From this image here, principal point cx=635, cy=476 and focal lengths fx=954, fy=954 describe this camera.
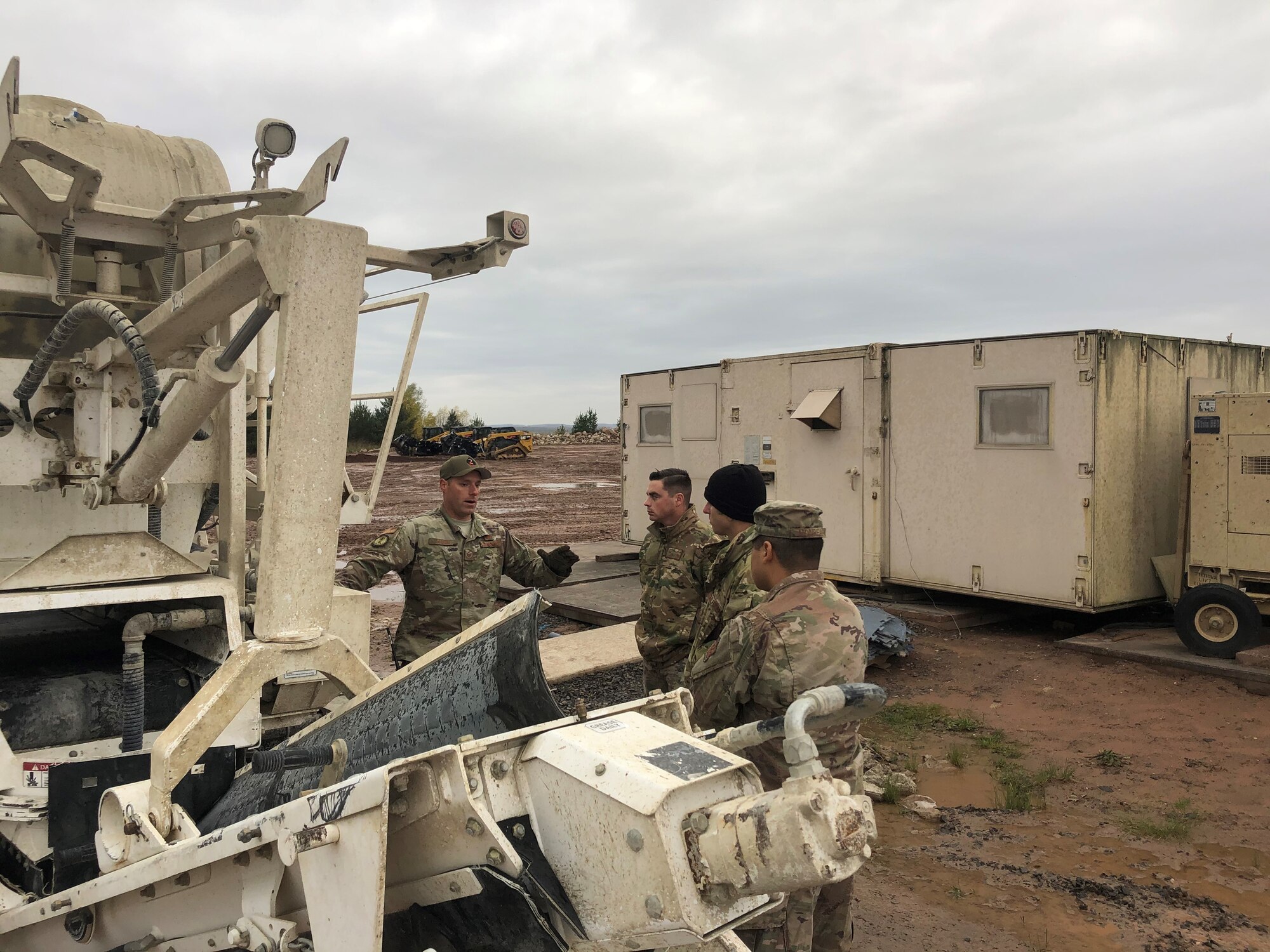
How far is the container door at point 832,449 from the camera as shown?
9.47 metres

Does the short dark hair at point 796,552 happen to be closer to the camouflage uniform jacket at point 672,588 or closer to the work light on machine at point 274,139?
the camouflage uniform jacket at point 672,588

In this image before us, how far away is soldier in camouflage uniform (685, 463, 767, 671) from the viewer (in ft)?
13.0

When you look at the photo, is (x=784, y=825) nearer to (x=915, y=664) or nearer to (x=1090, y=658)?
(x=915, y=664)

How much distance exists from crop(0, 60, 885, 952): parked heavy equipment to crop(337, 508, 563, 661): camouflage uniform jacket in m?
0.41

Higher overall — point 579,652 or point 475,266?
point 475,266

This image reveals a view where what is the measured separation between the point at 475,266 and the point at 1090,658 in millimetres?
6507

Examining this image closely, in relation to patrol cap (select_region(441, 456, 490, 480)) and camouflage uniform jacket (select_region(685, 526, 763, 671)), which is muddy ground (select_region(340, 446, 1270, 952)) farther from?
patrol cap (select_region(441, 456, 490, 480))

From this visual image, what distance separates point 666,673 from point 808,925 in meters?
2.25

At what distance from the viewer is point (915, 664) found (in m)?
7.77

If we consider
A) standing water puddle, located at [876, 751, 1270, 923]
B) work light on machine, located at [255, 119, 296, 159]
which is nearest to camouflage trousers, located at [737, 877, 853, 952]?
standing water puddle, located at [876, 751, 1270, 923]

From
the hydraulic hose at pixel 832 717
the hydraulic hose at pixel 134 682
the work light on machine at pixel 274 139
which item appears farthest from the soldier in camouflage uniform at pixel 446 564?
the hydraulic hose at pixel 832 717

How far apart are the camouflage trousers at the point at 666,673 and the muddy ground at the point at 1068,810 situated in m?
1.24

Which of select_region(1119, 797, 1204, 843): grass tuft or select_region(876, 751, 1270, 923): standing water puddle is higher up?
select_region(1119, 797, 1204, 843): grass tuft

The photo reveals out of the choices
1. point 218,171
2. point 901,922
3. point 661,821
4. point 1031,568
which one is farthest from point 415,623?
point 1031,568
